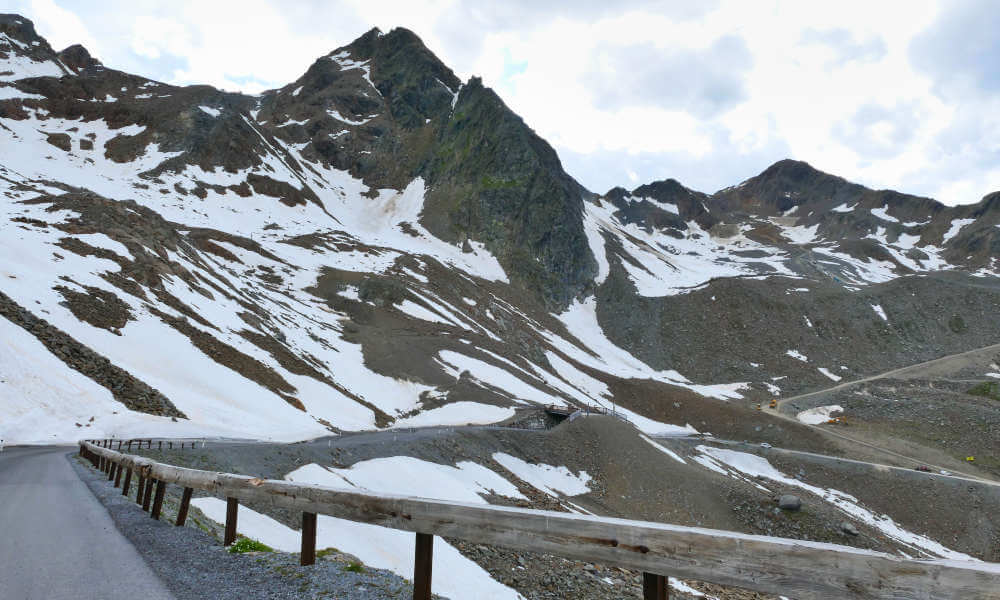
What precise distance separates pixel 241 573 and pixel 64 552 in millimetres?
2783

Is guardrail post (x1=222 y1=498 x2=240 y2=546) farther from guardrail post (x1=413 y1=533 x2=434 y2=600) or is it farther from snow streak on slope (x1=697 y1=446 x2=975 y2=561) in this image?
snow streak on slope (x1=697 y1=446 x2=975 y2=561)

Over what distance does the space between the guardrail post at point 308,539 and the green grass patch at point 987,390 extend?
99958mm

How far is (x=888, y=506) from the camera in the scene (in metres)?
47.6

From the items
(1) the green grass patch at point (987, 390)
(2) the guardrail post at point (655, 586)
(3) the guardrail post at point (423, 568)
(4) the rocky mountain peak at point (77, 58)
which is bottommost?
(3) the guardrail post at point (423, 568)

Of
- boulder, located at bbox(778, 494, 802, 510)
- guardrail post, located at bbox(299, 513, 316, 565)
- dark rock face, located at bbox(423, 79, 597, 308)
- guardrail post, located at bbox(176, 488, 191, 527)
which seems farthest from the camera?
dark rock face, located at bbox(423, 79, 597, 308)

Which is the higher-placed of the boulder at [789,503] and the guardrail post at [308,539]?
the guardrail post at [308,539]

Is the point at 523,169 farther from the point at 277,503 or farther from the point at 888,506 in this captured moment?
the point at 277,503

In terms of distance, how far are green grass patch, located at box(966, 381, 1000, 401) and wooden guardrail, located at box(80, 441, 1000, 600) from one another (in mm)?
99516

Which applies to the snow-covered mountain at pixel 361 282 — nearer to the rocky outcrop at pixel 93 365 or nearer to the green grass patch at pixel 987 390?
the rocky outcrop at pixel 93 365

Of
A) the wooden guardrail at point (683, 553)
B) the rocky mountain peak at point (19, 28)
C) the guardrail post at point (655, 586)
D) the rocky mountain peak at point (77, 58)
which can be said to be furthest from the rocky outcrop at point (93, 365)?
the rocky mountain peak at point (19, 28)

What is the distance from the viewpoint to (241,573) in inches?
240

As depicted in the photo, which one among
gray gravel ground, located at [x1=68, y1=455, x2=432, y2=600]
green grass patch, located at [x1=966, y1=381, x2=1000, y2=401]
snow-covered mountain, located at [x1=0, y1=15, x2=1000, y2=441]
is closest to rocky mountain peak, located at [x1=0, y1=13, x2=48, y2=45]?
snow-covered mountain, located at [x1=0, y1=15, x2=1000, y2=441]

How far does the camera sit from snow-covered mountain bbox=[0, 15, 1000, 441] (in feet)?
114

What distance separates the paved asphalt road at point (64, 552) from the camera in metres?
5.47
